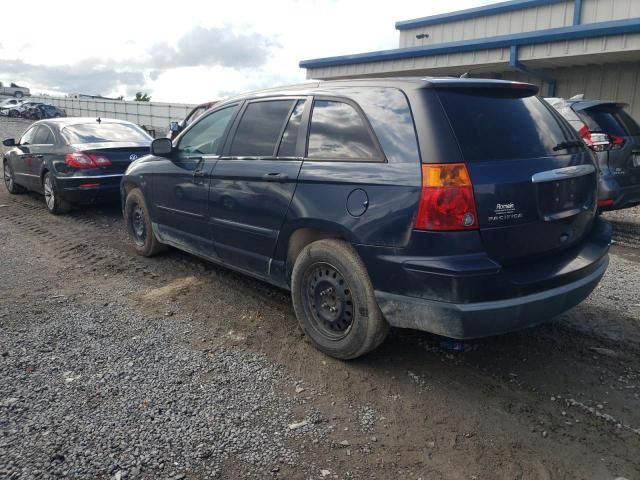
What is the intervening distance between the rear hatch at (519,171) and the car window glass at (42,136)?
802cm

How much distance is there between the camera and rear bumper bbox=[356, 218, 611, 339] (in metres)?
2.88

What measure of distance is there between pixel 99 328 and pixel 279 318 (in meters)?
1.43

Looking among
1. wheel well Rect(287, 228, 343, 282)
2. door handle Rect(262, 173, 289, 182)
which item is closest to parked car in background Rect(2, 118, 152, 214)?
door handle Rect(262, 173, 289, 182)

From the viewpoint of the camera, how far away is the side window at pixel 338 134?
334 centimetres

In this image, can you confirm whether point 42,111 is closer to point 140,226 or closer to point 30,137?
point 30,137

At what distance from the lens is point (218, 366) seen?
11.7ft

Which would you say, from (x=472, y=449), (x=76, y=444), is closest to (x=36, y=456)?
(x=76, y=444)

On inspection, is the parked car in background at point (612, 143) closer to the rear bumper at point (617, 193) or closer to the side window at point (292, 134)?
the rear bumper at point (617, 193)

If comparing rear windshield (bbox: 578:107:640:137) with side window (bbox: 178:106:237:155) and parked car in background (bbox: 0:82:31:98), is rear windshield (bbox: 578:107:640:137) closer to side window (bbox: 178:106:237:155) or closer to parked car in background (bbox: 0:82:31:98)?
side window (bbox: 178:106:237:155)

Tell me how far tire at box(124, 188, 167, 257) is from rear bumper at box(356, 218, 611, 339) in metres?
3.43

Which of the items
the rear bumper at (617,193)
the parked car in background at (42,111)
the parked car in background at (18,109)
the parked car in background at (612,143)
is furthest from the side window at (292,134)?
the parked car in background at (18,109)

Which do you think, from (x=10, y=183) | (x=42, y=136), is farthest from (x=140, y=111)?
(x=42, y=136)

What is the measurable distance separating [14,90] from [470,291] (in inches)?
2866

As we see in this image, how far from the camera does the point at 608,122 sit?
713 cm
